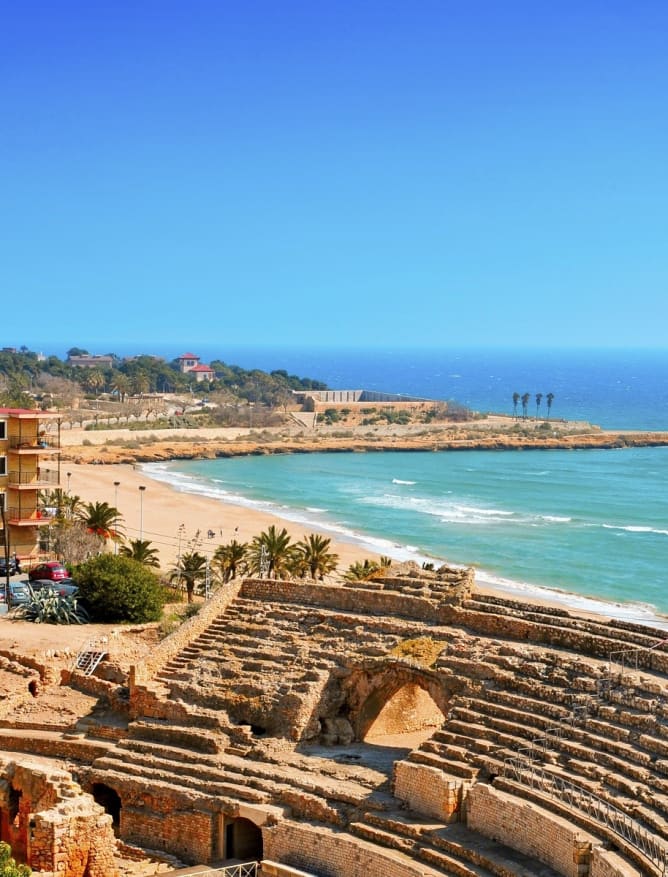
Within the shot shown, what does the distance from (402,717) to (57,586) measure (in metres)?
14.3

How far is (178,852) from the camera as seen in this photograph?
2619cm

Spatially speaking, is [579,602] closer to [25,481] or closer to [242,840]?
[25,481]

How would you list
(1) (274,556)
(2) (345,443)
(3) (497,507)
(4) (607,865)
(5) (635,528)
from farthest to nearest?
1. (2) (345,443)
2. (3) (497,507)
3. (5) (635,528)
4. (1) (274,556)
5. (4) (607,865)

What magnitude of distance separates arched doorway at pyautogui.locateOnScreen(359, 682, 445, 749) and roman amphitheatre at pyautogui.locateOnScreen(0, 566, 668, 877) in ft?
0.18

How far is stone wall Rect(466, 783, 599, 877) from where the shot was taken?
69.2 ft

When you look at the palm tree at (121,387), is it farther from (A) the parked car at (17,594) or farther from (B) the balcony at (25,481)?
(A) the parked car at (17,594)

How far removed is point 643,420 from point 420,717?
157365 mm

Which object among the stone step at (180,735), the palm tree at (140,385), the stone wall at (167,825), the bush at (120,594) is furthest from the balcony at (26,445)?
the palm tree at (140,385)

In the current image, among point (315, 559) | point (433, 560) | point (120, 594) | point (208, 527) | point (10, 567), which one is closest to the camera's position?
point (120, 594)

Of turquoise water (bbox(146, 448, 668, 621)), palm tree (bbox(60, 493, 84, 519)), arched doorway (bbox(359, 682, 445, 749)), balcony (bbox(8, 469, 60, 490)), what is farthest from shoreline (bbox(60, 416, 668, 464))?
arched doorway (bbox(359, 682, 445, 749))

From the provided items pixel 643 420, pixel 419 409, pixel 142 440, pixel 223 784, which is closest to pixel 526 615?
pixel 223 784

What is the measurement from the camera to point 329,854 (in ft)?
78.3

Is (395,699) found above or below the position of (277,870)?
above

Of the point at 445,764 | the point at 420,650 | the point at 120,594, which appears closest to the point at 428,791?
the point at 445,764
